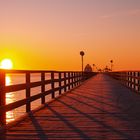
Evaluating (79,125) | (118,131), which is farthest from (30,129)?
(118,131)

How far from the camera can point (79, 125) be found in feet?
31.2

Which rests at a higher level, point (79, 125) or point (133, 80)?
point (133, 80)

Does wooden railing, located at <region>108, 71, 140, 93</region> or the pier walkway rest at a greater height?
A: wooden railing, located at <region>108, 71, 140, 93</region>

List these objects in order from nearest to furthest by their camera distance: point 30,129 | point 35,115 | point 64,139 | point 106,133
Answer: point 64,139 → point 106,133 → point 30,129 → point 35,115

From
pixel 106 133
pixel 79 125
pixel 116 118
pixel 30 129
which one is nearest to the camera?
pixel 106 133

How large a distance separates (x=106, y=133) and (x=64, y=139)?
1.01 meters

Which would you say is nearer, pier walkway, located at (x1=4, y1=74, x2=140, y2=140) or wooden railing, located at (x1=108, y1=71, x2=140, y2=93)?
pier walkway, located at (x1=4, y1=74, x2=140, y2=140)

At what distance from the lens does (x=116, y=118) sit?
1083 cm

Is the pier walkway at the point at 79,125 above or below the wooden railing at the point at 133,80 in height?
below

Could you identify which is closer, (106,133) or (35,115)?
(106,133)

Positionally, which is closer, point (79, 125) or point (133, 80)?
point (79, 125)

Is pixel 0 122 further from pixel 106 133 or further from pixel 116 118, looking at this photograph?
pixel 116 118

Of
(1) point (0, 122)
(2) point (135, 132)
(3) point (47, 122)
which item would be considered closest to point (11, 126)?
(1) point (0, 122)

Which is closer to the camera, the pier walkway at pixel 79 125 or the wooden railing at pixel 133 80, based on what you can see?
the pier walkway at pixel 79 125
